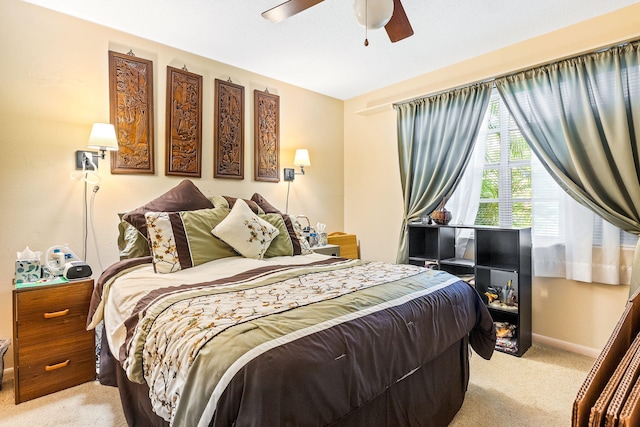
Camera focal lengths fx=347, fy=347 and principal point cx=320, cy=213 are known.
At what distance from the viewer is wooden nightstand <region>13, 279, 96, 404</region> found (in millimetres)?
2092

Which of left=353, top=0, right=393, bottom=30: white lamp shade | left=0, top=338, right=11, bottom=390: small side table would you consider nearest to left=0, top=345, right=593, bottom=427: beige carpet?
left=0, top=338, right=11, bottom=390: small side table

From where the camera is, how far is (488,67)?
3238 mm

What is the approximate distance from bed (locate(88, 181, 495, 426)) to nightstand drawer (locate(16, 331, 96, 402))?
0.24 m

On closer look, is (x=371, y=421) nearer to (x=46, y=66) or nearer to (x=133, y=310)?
(x=133, y=310)

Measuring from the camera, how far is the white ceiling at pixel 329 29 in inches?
97.7

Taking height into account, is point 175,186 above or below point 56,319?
above

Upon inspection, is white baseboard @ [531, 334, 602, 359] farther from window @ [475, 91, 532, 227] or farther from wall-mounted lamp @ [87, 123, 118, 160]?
wall-mounted lamp @ [87, 123, 118, 160]

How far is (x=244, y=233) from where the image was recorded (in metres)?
2.64

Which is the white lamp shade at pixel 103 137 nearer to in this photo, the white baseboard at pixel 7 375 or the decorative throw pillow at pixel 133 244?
the decorative throw pillow at pixel 133 244

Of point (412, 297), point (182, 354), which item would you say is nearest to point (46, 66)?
point (182, 354)

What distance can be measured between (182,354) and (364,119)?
377 cm

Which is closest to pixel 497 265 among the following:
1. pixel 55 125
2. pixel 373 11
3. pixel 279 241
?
pixel 279 241

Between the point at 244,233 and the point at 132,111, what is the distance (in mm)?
1418

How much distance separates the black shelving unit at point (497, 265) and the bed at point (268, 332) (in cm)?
89
